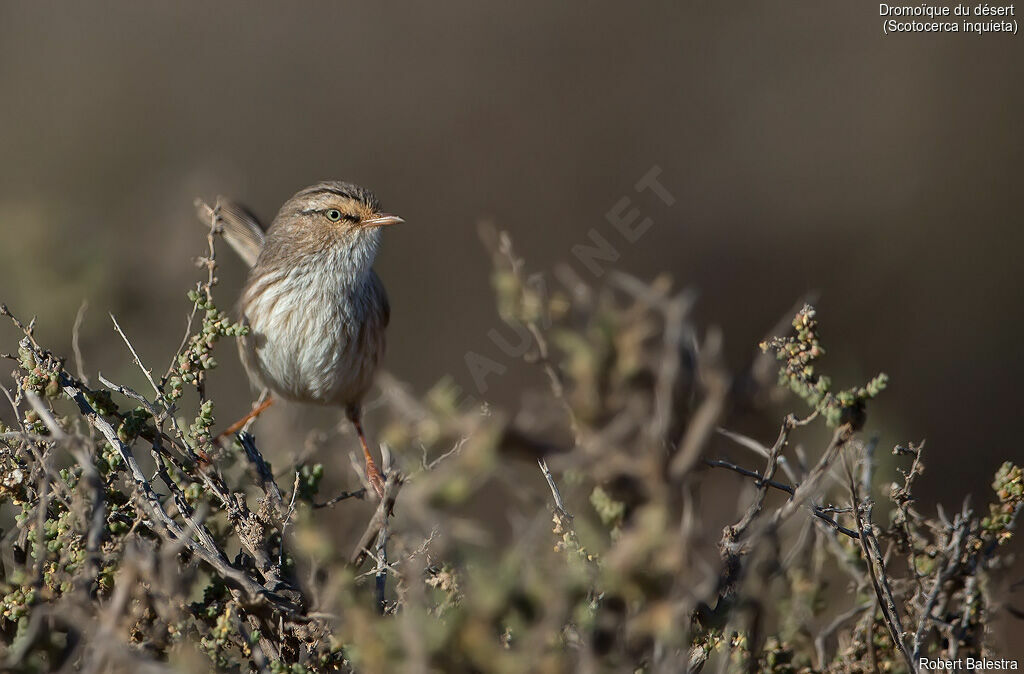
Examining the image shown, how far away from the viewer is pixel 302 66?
14.5 metres

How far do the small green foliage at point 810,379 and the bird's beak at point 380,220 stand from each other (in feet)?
9.35

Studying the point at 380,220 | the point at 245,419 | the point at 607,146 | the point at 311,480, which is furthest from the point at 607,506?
the point at 607,146

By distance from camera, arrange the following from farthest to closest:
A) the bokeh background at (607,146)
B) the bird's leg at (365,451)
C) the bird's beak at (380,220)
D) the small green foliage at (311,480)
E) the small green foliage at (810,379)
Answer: the bokeh background at (607,146), the bird's beak at (380,220), the bird's leg at (365,451), the small green foliage at (311,480), the small green foliage at (810,379)

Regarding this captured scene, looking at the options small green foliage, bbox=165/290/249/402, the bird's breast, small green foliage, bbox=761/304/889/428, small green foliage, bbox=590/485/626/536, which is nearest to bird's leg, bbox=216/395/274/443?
the bird's breast

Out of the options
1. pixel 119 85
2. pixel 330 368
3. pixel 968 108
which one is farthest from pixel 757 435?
pixel 119 85

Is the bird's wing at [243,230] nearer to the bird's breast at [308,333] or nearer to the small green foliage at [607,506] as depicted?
the bird's breast at [308,333]

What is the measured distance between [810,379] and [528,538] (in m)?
1.15

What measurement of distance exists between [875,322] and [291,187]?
21.7 feet

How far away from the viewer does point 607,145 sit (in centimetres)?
1327

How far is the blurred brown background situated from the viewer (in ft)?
35.2

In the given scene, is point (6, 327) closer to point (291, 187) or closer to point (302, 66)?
point (291, 187)

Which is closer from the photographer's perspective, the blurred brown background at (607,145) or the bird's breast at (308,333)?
the bird's breast at (308,333)

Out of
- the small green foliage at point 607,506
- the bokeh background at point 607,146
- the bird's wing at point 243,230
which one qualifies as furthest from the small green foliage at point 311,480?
the bokeh background at point 607,146

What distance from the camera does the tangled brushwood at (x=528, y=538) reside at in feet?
6.15
